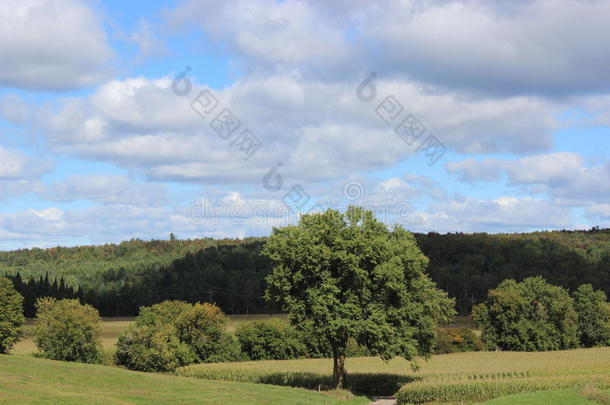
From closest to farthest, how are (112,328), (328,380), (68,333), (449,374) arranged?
(328,380) < (449,374) < (68,333) < (112,328)

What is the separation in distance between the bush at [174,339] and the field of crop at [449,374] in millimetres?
4587

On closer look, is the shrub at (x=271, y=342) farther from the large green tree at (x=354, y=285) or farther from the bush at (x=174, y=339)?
the large green tree at (x=354, y=285)

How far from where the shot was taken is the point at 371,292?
6981 centimetres

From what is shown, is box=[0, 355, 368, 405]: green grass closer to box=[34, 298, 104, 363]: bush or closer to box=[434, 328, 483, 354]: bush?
box=[34, 298, 104, 363]: bush

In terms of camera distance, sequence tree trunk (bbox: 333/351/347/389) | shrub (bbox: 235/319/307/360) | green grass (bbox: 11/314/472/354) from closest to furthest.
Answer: tree trunk (bbox: 333/351/347/389), shrub (bbox: 235/319/307/360), green grass (bbox: 11/314/472/354)

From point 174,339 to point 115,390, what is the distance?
43945 millimetres

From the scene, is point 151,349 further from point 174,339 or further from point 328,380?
point 328,380

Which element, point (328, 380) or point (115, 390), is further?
point (328, 380)

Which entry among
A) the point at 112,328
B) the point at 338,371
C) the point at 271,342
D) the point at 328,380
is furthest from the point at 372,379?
the point at 112,328

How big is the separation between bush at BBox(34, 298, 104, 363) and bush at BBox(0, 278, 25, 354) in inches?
107

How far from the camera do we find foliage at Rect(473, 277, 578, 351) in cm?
12500

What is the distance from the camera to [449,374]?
273ft

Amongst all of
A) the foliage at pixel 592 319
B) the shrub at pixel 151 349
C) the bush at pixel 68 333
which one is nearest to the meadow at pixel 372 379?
the shrub at pixel 151 349

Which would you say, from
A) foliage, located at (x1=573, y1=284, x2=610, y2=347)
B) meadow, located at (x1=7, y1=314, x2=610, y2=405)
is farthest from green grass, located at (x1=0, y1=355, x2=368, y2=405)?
foliage, located at (x1=573, y1=284, x2=610, y2=347)
